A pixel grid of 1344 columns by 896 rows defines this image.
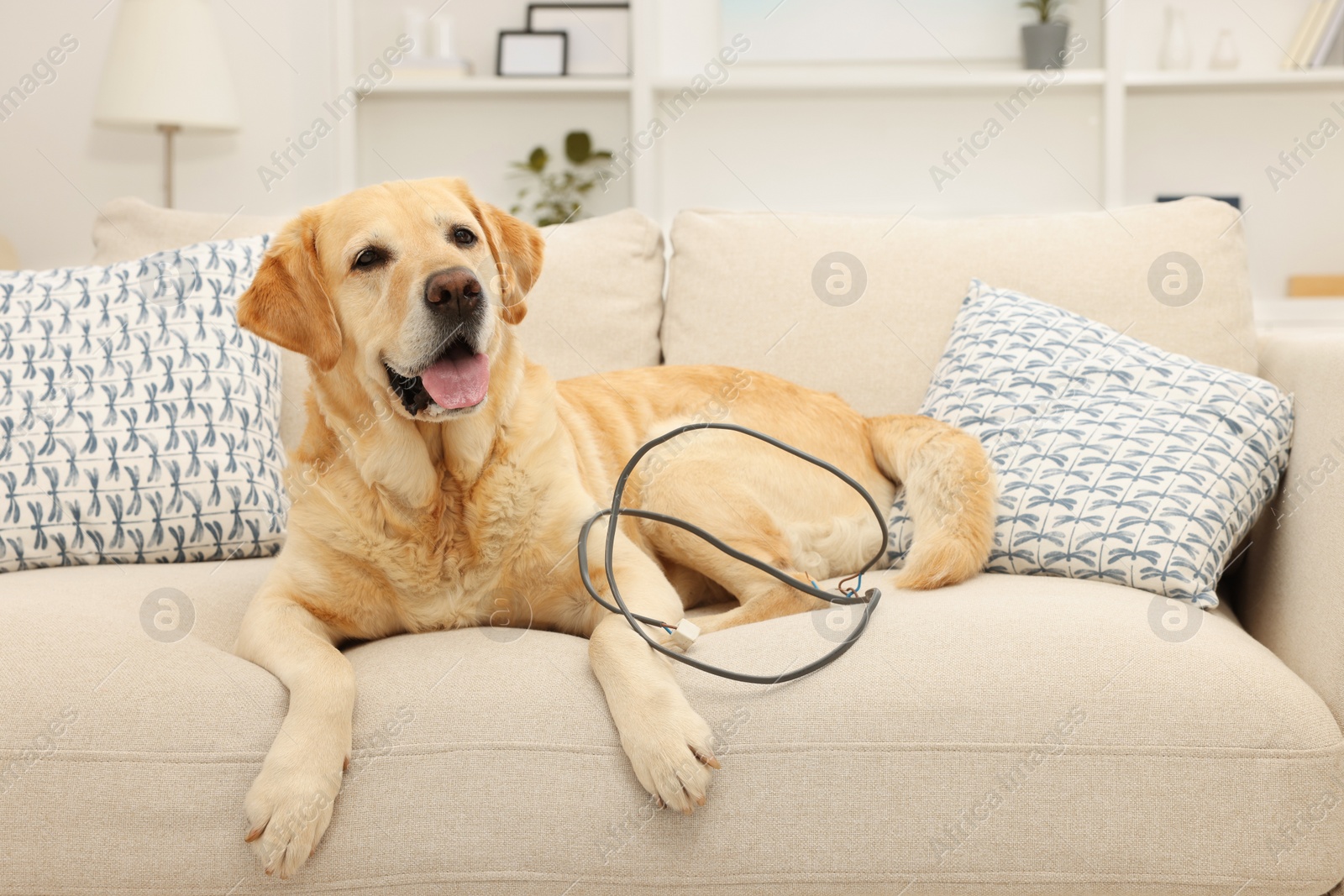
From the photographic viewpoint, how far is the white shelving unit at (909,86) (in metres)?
3.54

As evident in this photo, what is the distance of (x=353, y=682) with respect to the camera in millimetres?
1128

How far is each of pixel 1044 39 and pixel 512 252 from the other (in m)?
2.93

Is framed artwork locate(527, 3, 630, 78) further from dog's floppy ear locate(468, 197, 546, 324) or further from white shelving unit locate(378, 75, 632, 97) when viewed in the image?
dog's floppy ear locate(468, 197, 546, 324)

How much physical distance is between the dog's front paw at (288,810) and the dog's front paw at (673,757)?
335 mm

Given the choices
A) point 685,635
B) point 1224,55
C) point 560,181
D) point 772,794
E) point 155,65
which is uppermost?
point 1224,55

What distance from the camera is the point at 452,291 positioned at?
4.25 ft

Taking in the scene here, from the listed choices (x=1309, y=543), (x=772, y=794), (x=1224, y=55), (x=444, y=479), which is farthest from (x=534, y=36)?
(x=772, y=794)

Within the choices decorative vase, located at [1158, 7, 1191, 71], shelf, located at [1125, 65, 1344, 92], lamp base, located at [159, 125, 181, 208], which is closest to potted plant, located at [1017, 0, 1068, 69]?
shelf, located at [1125, 65, 1344, 92]

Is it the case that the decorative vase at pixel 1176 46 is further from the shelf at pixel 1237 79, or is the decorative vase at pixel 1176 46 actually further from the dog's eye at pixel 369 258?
the dog's eye at pixel 369 258

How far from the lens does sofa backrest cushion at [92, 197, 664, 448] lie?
204 centimetres

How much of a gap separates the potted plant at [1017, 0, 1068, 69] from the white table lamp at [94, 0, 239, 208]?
3069 mm

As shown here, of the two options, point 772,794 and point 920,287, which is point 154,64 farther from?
point 772,794

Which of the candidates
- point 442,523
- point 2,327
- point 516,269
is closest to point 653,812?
point 442,523

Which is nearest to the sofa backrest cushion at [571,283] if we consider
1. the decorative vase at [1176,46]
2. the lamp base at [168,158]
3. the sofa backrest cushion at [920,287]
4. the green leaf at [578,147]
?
the sofa backrest cushion at [920,287]
